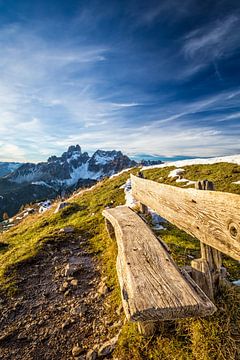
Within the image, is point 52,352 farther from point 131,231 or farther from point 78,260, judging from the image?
point 78,260

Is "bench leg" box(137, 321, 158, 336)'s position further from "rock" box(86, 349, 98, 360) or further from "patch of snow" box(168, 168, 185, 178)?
"patch of snow" box(168, 168, 185, 178)

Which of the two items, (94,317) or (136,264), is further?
(94,317)

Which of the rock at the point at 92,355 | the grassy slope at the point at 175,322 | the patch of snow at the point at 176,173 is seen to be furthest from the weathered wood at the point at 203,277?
the patch of snow at the point at 176,173

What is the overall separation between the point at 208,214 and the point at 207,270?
2.88ft

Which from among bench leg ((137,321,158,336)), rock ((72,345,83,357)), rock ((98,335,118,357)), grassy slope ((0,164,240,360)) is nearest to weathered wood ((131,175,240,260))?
grassy slope ((0,164,240,360))

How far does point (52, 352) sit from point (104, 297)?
5.03 feet

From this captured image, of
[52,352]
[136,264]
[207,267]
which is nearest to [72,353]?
[52,352]

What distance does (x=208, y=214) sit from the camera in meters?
3.50

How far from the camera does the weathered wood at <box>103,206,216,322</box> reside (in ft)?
8.19

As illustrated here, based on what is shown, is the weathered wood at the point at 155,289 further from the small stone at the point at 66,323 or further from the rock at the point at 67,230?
the rock at the point at 67,230

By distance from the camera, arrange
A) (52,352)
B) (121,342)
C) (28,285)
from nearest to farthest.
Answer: (121,342) < (52,352) < (28,285)

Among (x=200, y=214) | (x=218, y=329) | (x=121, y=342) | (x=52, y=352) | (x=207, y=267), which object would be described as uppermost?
(x=200, y=214)

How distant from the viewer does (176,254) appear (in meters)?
5.96

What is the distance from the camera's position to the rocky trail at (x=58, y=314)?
3877 millimetres
